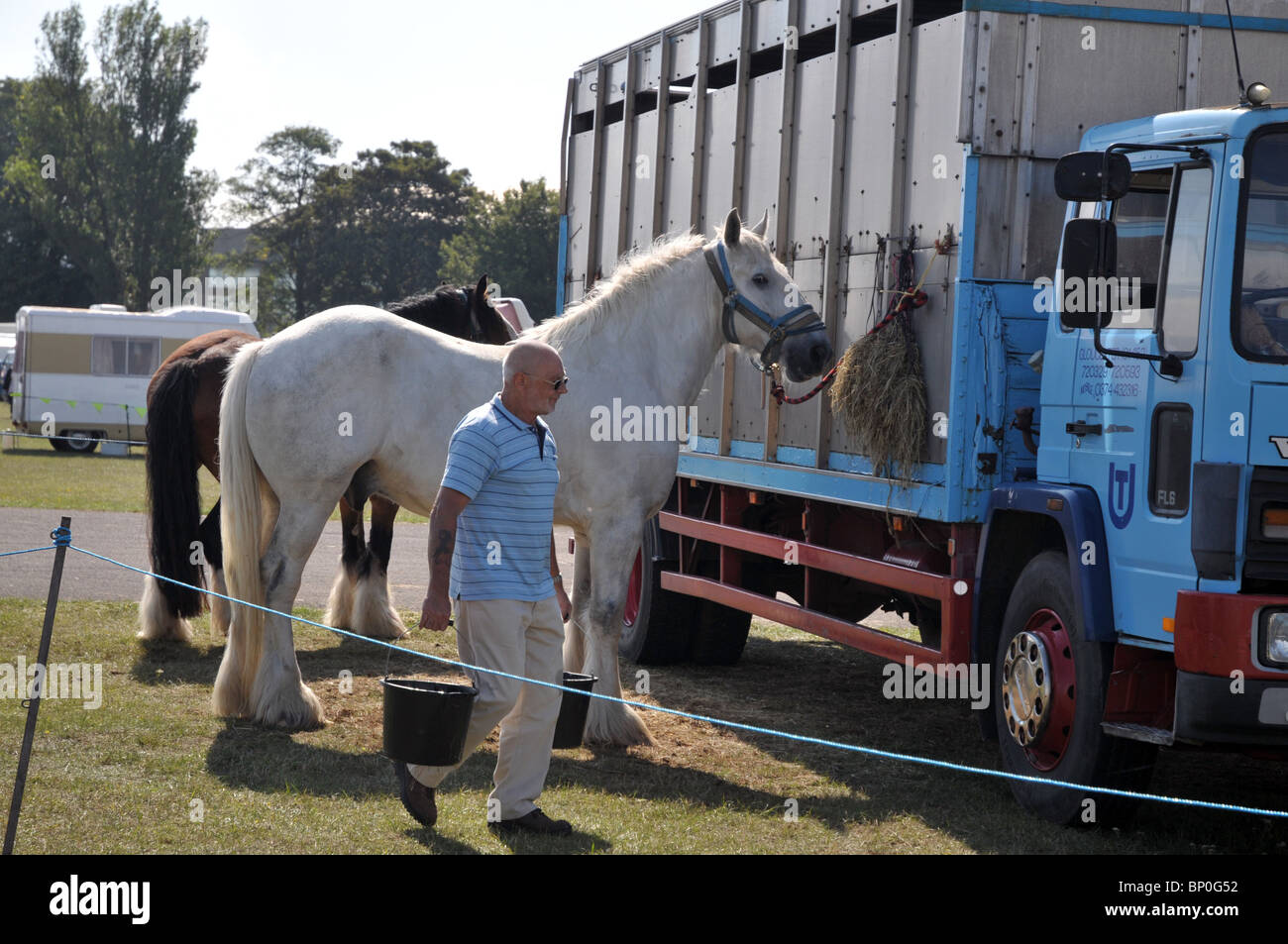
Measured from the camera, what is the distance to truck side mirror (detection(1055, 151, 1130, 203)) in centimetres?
493

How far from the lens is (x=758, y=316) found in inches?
280

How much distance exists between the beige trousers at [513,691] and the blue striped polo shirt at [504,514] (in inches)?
3.3

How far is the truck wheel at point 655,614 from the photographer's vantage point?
9.46m

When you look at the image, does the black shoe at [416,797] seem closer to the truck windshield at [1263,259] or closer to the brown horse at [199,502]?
the brown horse at [199,502]

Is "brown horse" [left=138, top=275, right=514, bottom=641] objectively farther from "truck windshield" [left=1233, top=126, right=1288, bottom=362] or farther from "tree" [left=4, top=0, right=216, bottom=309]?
"tree" [left=4, top=0, right=216, bottom=309]

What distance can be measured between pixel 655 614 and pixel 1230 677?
5219 mm

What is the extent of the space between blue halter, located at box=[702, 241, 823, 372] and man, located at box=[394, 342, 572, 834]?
212cm

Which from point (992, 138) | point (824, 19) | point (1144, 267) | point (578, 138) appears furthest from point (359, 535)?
point (1144, 267)

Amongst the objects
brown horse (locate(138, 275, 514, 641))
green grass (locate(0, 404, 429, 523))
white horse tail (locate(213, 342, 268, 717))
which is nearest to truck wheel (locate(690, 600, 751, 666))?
brown horse (locate(138, 275, 514, 641))

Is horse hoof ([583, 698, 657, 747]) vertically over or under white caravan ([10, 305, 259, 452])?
under

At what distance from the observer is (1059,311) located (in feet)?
18.4

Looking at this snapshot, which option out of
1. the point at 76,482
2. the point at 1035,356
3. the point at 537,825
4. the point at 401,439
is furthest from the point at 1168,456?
the point at 76,482
